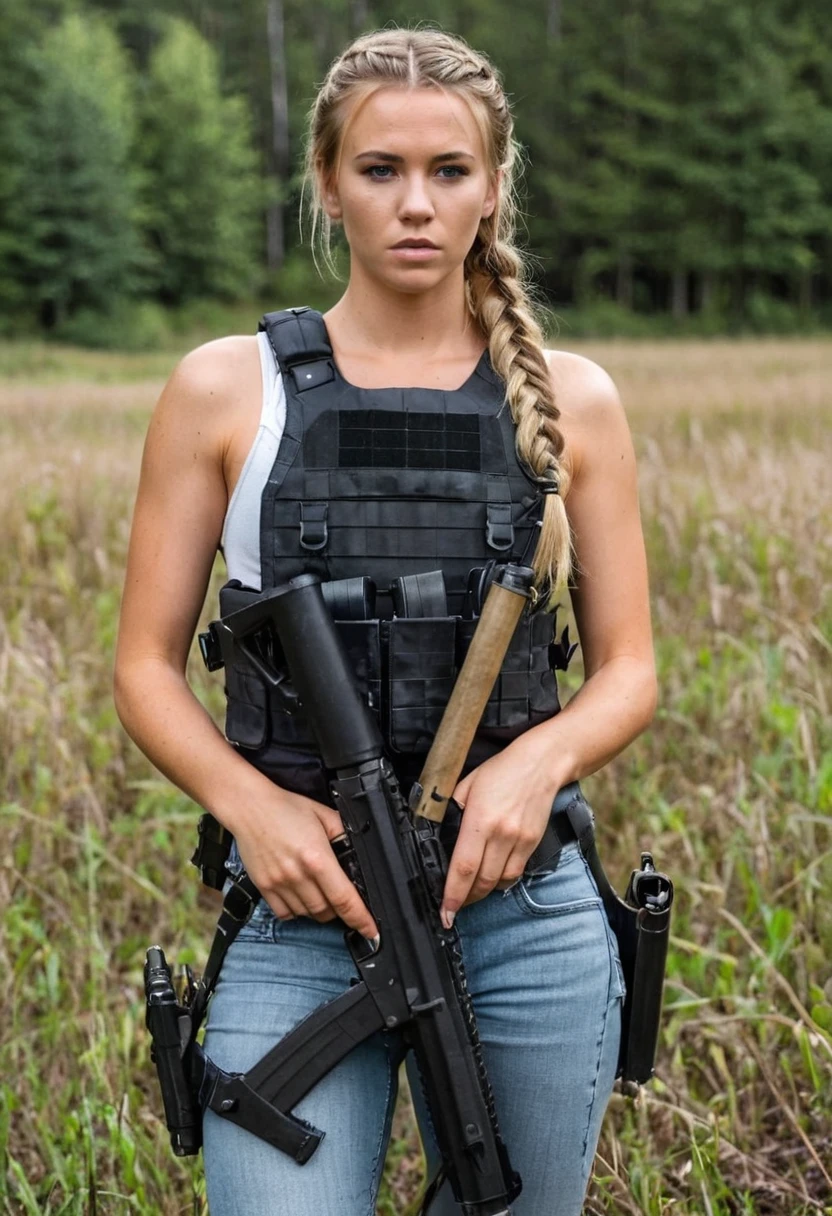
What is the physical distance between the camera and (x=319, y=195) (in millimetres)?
1802

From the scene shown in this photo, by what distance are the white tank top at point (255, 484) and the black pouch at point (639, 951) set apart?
547mm

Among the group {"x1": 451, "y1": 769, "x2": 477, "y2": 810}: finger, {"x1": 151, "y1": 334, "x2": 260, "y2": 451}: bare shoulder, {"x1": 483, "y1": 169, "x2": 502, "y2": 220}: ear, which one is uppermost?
A: {"x1": 483, "y1": 169, "x2": 502, "y2": 220}: ear

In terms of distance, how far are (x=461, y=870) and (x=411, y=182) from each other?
0.87m

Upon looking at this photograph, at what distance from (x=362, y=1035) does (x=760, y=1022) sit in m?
1.47

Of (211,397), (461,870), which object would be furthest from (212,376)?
(461,870)

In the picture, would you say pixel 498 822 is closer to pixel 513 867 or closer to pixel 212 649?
pixel 513 867

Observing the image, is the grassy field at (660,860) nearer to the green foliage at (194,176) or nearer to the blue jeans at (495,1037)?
the blue jeans at (495,1037)

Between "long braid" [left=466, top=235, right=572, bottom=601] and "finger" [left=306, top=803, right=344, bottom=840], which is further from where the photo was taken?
"long braid" [left=466, top=235, right=572, bottom=601]

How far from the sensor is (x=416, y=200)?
1612 mm

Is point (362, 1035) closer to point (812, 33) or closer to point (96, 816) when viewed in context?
point (96, 816)

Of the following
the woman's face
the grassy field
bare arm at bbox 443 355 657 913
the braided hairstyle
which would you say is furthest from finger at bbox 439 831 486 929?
the woman's face

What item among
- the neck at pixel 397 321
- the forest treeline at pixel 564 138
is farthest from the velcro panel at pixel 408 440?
the forest treeline at pixel 564 138

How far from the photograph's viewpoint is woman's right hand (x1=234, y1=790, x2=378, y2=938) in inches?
58.7

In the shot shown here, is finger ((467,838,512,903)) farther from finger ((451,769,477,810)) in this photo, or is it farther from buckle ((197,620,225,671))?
buckle ((197,620,225,671))
